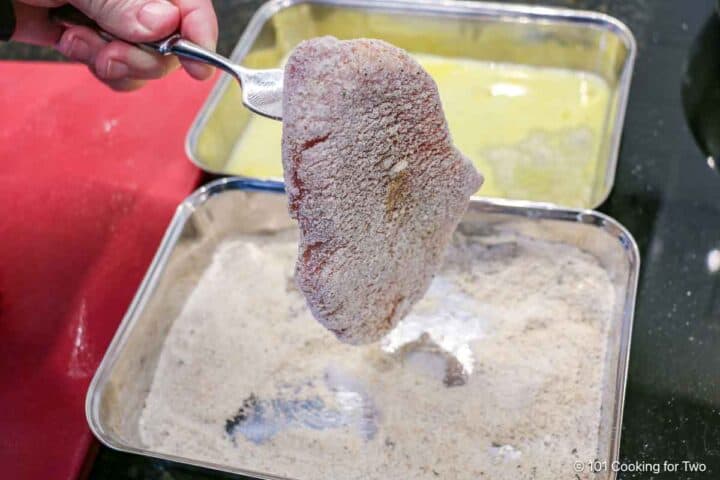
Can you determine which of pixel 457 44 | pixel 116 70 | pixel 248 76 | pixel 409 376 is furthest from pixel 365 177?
pixel 457 44

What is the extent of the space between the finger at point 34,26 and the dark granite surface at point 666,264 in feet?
1.54

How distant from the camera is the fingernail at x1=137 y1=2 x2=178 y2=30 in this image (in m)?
0.89

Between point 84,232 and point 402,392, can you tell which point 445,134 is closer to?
point 402,392

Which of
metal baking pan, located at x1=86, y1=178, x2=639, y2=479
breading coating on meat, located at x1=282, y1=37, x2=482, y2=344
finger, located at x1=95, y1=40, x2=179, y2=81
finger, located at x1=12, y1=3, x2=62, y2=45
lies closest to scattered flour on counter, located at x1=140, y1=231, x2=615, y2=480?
metal baking pan, located at x1=86, y1=178, x2=639, y2=479

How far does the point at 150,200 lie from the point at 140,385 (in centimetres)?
34

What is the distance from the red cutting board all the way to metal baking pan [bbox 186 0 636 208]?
0.23ft

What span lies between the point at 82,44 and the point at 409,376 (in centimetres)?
64

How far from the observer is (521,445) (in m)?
0.90

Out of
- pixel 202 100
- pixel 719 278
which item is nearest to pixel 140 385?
pixel 202 100

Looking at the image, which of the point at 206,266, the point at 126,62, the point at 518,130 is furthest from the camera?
the point at 518,130

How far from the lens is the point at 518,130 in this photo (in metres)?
1.34

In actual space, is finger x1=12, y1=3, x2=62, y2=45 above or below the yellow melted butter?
above

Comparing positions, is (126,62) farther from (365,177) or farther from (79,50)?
(365,177)

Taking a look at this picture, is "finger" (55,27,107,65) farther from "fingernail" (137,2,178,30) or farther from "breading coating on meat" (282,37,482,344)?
"breading coating on meat" (282,37,482,344)
